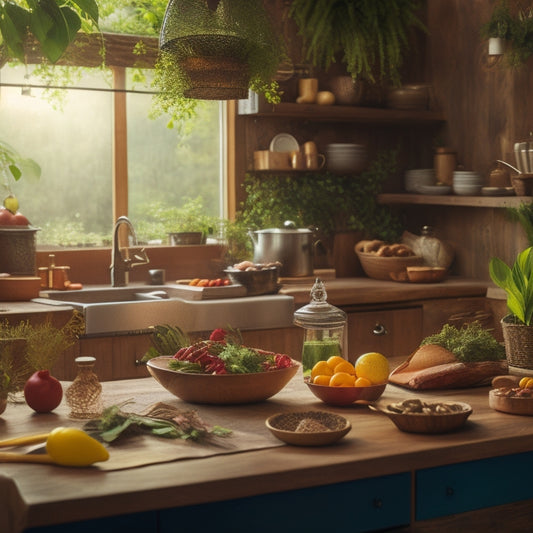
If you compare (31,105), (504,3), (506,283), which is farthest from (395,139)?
(506,283)

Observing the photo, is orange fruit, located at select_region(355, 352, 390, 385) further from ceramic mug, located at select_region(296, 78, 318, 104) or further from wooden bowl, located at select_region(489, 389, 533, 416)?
ceramic mug, located at select_region(296, 78, 318, 104)

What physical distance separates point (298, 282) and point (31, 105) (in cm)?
163

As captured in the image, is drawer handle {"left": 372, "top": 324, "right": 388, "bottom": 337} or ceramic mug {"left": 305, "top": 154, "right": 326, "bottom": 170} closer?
drawer handle {"left": 372, "top": 324, "right": 388, "bottom": 337}

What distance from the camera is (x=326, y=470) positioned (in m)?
1.95

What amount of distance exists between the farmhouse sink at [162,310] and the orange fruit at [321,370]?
175cm

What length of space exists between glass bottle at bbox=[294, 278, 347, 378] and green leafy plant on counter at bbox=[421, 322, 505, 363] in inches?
12.8

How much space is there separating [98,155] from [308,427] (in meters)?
3.25

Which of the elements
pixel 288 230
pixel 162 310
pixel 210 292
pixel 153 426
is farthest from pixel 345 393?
pixel 288 230

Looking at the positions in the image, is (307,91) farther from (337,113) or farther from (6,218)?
(6,218)

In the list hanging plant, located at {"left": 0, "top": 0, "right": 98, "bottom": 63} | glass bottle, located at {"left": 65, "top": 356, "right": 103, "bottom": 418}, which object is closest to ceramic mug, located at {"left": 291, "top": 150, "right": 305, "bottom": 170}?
hanging plant, located at {"left": 0, "top": 0, "right": 98, "bottom": 63}

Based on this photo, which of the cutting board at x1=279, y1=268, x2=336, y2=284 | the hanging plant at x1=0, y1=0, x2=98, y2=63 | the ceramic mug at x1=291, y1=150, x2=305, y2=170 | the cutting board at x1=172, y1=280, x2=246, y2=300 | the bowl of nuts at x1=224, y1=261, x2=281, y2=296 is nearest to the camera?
the hanging plant at x1=0, y1=0, x2=98, y2=63

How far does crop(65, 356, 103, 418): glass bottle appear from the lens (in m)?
2.34

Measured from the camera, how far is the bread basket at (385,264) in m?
5.30

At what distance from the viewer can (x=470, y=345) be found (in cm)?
285
